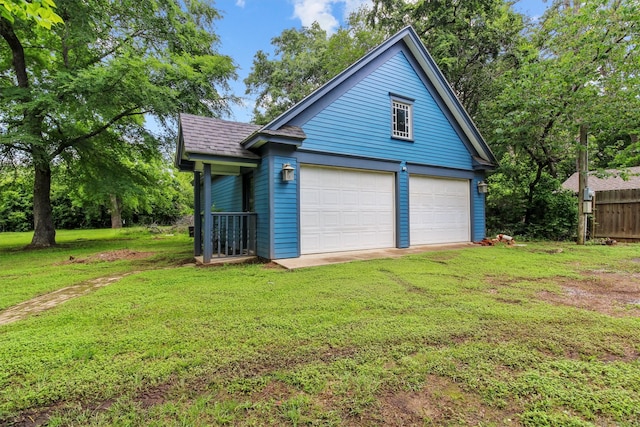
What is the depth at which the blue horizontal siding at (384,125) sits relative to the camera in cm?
760

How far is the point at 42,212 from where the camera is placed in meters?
10.7

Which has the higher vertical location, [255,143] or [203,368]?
[255,143]

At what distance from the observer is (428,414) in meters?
1.74

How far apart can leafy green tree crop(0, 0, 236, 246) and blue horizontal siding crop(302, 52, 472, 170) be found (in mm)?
6421

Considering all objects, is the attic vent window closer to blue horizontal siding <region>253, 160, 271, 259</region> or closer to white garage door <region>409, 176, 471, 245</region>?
white garage door <region>409, 176, 471, 245</region>

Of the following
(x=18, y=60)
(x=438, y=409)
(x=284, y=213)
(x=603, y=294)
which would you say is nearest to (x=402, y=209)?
(x=284, y=213)

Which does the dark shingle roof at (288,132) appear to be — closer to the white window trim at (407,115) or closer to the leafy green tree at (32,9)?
the white window trim at (407,115)

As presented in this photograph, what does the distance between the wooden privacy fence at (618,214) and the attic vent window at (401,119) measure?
871 cm

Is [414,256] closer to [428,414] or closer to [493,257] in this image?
[493,257]

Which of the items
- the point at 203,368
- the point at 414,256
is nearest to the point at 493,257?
the point at 414,256

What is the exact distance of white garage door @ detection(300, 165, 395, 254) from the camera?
734 centimetres

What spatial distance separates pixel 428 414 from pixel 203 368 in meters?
1.58

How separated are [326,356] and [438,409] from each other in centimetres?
89

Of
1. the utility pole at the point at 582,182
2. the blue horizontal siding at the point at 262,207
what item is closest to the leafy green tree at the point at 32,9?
the blue horizontal siding at the point at 262,207
